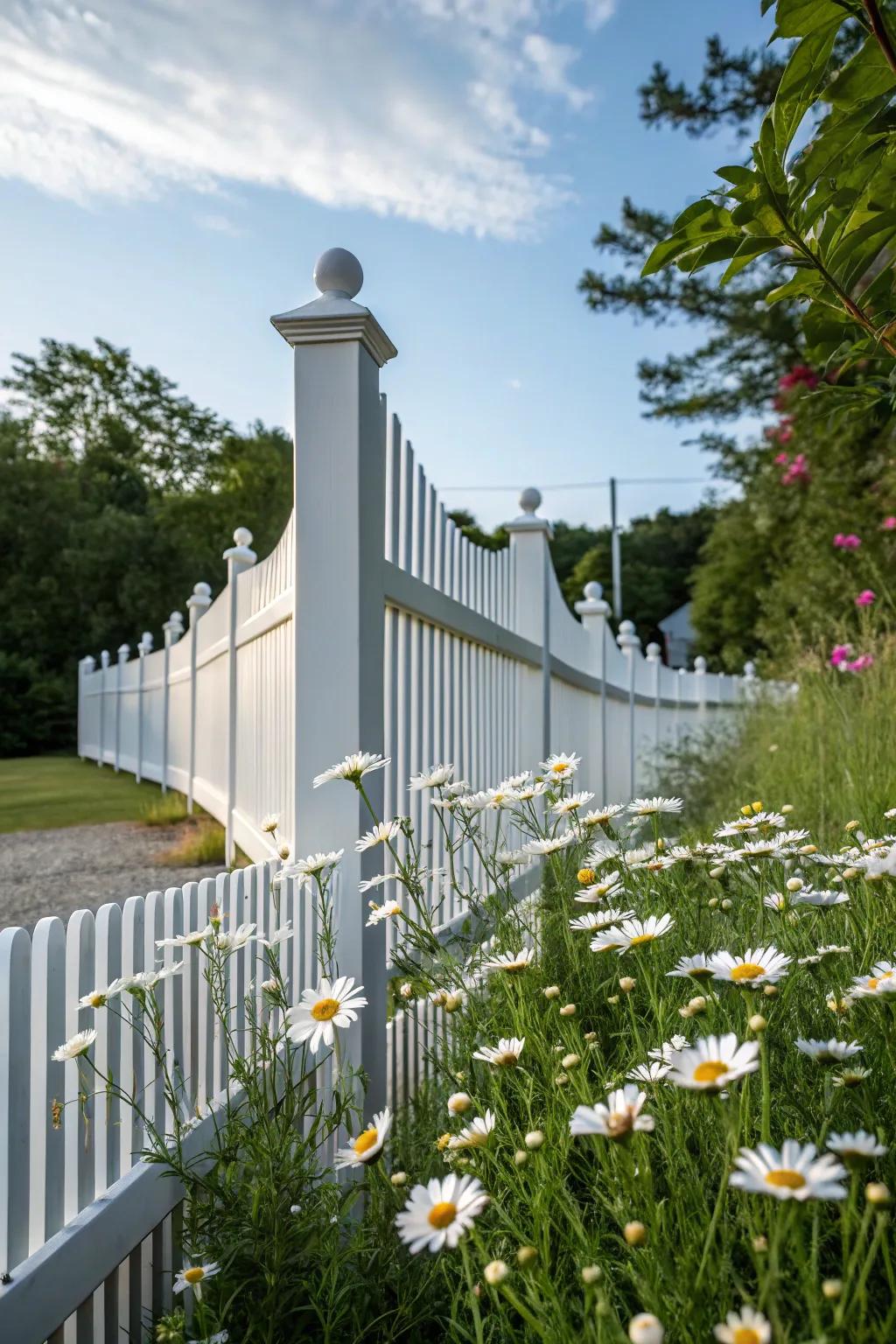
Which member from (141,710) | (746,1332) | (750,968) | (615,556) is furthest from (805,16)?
(615,556)

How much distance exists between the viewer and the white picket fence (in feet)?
4.36

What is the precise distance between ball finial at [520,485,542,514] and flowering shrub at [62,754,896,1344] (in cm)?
259

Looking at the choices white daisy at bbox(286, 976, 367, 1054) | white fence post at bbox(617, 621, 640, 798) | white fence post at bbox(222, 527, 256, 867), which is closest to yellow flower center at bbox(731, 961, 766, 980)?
white daisy at bbox(286, 976, 367, 1054)

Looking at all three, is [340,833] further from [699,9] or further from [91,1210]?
[699,9]

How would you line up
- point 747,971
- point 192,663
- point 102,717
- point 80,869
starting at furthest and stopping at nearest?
point 102,717 → point 192,663 → point 80,869 → point 747,971

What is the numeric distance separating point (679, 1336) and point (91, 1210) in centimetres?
95

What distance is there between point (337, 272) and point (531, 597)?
2443mm

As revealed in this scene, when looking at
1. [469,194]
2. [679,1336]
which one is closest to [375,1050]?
[679,1336]

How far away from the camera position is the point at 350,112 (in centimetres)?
657

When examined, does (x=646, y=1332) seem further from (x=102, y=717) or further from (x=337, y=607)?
(x=102, y=717)

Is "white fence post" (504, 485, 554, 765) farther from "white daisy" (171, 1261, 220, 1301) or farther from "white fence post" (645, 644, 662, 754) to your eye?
"white fence post" (645, 644, 662, 754)

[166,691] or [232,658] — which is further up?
[232,658]

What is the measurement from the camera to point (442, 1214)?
0.82 m

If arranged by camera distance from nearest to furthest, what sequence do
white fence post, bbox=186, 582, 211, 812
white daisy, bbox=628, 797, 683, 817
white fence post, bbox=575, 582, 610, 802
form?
white daisy, bbox=628, 797, 683, 817
white fence post, bbox=575, 582, 610, 802
white fence post, bbox=186, 582, 211, 812
